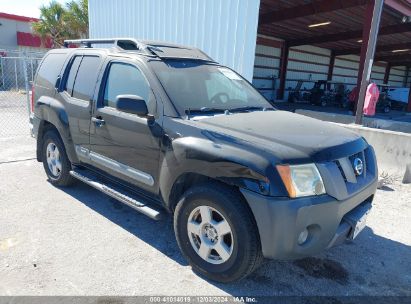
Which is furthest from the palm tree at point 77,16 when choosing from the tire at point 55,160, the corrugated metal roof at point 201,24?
the tire at point 55,160

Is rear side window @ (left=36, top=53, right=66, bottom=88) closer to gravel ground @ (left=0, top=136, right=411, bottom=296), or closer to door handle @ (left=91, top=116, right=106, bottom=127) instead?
door handle @ (left=91, top=116, right=106, bottom=127)

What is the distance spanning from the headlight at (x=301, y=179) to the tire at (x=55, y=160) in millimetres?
3257

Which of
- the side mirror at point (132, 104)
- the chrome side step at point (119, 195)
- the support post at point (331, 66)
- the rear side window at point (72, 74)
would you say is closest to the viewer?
the side mirror at point (132, 104)

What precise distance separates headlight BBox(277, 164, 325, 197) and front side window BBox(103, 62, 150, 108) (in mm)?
1607

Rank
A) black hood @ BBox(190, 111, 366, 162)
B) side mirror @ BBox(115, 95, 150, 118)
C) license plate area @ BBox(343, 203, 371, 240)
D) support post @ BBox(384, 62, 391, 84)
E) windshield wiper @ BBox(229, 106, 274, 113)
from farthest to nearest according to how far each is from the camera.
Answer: support post @ BBox(384, 62, 391, 84), windshield wiper @ BBox(229, 106, 274, 113), side mirror @ BBox(115, 95, 150, 118), license plate area @ BBox(343, 203, 371, 240), black hood @ BBox(190, 111, 366, 162)

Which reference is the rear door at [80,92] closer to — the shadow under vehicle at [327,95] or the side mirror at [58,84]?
the side mirror at [58,84]

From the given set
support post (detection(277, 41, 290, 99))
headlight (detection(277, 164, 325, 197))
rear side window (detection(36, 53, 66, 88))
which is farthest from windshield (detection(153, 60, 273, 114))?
support post (detection(277, 41, 290, 99))

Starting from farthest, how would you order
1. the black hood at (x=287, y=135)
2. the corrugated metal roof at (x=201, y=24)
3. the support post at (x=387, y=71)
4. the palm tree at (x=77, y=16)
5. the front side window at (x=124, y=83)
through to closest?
the support post at (x=387, y=71) < the palm tree at (x=77, y=16) < the corrugated metal roof at (x=201, y=24) < the front side window at (x=124, y=83) < the black hood at (x=287, y=135)

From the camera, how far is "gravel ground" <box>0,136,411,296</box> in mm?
2887

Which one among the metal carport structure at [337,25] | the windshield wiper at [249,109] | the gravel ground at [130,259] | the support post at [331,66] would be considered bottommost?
the gravel ground at [130,259]

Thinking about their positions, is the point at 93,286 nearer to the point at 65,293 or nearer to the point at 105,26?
the point at 65,293

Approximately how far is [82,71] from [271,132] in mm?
2672

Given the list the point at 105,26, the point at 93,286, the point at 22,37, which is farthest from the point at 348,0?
the point at 22,37

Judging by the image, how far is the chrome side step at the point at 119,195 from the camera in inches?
130
